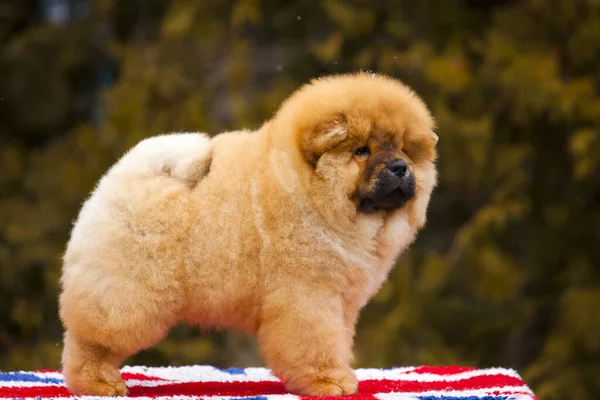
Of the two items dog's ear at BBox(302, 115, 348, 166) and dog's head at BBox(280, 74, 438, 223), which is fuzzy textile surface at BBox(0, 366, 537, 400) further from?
dog's ear at BBox(302, 115, 348, 166)

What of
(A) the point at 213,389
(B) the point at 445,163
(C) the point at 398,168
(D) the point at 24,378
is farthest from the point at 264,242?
(B) the point at 445,163

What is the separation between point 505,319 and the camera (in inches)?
275

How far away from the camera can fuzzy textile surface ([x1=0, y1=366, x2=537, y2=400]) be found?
323cm

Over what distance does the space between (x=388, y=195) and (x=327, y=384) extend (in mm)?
721

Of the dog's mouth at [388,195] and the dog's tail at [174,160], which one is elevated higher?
the dog's tail at [174,160]

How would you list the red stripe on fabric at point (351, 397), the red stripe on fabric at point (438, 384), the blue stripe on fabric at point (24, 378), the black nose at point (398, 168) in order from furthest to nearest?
the blue stripe on fabric at point (24, 378) < the red stripe on fabric at point (438, 384) < the black nose at point (398, 168) < the red stripe on fabric at point (351, 397)

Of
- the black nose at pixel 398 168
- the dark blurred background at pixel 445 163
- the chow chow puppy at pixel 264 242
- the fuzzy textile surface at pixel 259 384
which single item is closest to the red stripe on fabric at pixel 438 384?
the fuzzy textile surface at pixel 259 384

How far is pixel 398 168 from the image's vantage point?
3.15m

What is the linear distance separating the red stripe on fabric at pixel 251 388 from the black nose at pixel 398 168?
81cm

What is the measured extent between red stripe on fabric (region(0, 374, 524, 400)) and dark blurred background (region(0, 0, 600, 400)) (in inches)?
110

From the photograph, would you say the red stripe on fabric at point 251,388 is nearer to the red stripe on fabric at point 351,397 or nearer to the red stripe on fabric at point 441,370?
the red stripe on fabric at point 351,397

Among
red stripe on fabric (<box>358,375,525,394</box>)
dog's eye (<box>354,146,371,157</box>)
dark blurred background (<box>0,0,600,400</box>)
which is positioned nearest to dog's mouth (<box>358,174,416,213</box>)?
dog's eye (<box>354,146,371,157</box>)

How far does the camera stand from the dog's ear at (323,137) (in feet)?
10.4

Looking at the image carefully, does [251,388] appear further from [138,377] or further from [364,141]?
[364,141]
